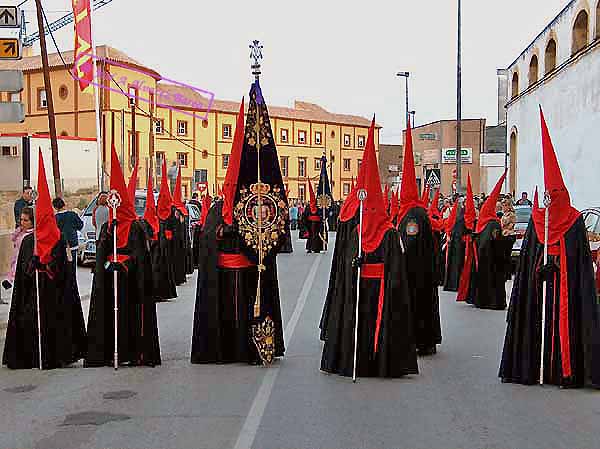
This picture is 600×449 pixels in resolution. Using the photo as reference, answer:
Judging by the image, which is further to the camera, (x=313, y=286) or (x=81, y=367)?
(x=313, y=286)

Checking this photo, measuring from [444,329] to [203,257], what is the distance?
4.36 meters

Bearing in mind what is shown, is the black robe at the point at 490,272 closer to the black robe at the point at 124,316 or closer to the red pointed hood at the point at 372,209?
the red pointed hood at the point at 372,209

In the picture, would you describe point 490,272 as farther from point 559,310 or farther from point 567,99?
point 567,99

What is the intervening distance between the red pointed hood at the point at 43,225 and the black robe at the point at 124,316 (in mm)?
539

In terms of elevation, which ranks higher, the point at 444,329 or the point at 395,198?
the point at 395,198

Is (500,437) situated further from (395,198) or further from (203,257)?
(395,198)

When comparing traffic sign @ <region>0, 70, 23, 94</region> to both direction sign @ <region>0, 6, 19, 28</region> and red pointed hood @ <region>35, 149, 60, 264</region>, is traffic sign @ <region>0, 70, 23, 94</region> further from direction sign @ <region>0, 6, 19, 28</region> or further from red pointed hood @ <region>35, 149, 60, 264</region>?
red pointed hood @ <region>35, 149, 60, 264</region>

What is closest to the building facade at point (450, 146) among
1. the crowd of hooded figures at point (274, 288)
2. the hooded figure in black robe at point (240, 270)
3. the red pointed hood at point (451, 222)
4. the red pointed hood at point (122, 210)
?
the red pointed hood at point (451, 222)

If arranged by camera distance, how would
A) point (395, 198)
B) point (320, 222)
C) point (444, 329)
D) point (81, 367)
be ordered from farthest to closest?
point (320, 222)
point (395, 198)
point (444, 329)
point (81, 367)

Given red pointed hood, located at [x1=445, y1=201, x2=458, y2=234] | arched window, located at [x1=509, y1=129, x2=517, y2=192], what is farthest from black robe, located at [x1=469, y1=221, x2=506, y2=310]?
arched window, located at [x1=509, y1=129, x2=517, y2=192]

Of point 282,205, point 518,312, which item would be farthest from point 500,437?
Result: point 282,205

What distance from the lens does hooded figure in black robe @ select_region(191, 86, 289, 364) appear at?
9602 millimetres

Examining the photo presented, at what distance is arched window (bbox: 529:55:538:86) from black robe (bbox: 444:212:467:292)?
18597 millimetres

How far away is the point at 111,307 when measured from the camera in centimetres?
959
